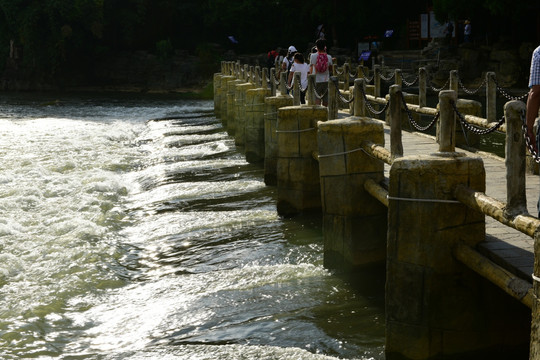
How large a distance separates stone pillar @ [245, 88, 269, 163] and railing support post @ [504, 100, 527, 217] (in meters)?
12.9

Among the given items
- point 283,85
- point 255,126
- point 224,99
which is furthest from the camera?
point 224,99

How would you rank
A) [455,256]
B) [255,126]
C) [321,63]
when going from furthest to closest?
[255,126] < [321,63] < [455,256]

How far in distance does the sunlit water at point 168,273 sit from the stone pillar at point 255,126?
390mm

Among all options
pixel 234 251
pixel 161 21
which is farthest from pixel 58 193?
pixel 161 21

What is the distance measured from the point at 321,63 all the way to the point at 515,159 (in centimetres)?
1039

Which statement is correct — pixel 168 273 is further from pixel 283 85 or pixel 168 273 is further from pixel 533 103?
pixel 283 85

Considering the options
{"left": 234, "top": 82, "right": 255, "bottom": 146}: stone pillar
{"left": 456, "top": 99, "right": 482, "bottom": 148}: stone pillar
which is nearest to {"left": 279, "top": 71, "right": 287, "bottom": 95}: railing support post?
{"left": 456, "top": 99, "right": 482, "bottom": 148}: stone pillar

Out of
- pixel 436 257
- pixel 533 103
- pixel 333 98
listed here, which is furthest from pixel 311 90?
pixel 436 257

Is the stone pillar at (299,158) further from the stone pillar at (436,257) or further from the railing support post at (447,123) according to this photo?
the stone pillar at (436,257)

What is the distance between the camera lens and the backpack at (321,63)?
16172 mm

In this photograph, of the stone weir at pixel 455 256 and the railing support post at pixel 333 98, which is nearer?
the stone weir at pixel 455 256

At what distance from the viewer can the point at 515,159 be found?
20.0 feet

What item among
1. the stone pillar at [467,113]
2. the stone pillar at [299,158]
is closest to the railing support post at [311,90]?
the stone pillar at [299,158]

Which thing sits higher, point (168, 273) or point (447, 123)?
point (447, 123)
